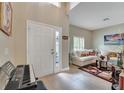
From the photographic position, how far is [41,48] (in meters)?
3.38

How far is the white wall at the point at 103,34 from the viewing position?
589 cm

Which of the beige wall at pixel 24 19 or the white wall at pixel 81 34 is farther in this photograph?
the white wall at pixel 81 34

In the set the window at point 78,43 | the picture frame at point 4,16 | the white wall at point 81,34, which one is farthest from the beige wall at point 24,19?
the window at point 78,43

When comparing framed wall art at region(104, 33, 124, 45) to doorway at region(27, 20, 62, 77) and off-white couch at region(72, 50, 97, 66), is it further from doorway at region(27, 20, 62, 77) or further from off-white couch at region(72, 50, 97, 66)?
doorway at region(27, 20, 62, 77)

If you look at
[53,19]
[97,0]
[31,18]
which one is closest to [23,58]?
[31,18]

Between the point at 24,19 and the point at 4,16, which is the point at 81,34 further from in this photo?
the point at 4,16

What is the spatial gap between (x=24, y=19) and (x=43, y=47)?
1.09m

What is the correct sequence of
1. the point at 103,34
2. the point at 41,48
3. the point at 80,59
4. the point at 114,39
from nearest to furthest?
the point at 41,48 → the point at 80,59 → the point at 114,39 → the point at 103,34

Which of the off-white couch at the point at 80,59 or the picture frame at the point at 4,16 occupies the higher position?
the picture frame at the point at 4,16

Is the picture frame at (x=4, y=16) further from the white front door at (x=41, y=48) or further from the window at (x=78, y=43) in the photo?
the window at (x=78, y=43)

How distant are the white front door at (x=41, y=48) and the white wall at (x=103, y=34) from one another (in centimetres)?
425

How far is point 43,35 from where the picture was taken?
3408 millimetres

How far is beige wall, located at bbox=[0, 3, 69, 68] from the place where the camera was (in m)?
2.60

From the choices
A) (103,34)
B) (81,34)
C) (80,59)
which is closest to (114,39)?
(103,34)
